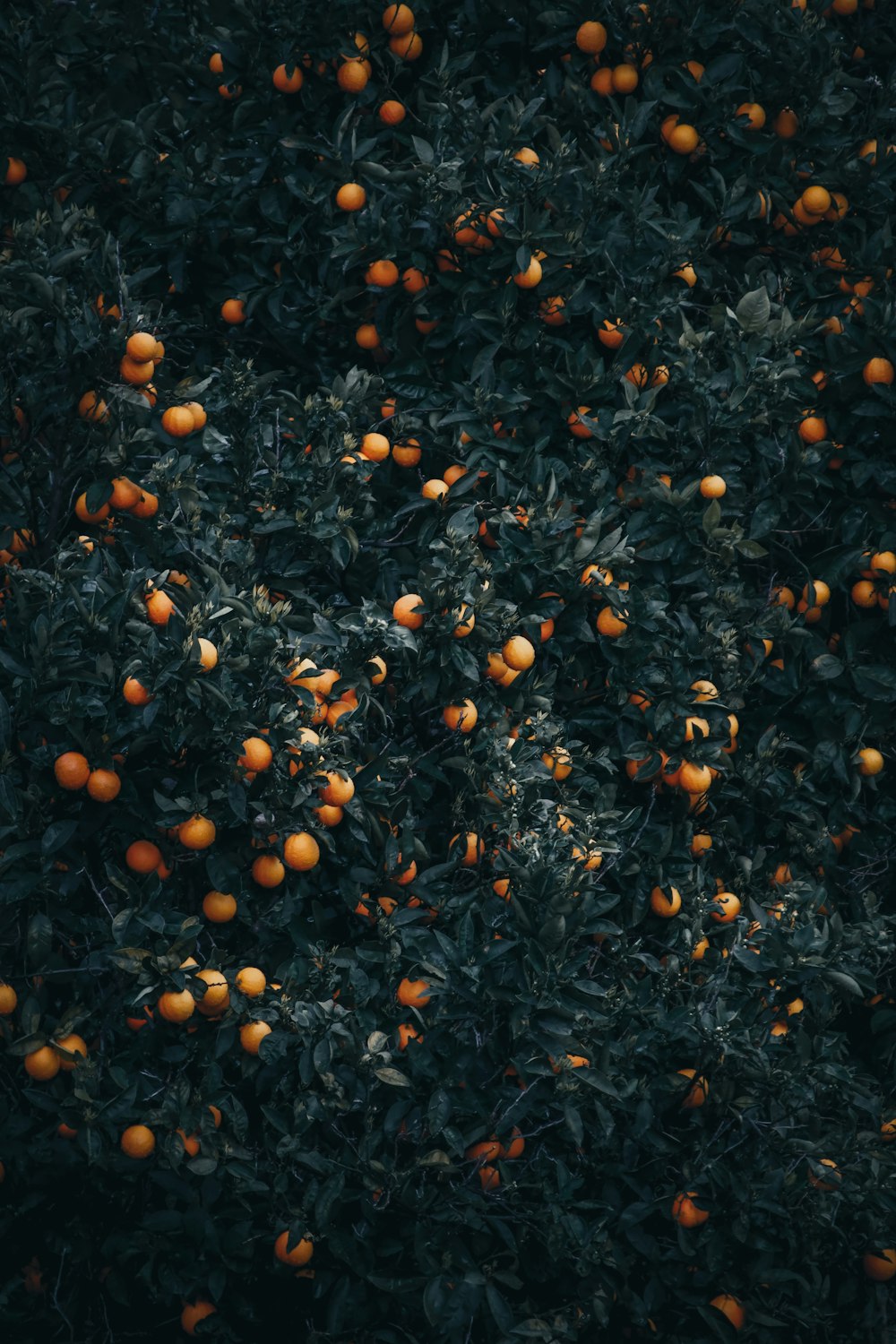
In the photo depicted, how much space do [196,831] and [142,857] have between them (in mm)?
209

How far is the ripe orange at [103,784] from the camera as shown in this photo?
2.59 m

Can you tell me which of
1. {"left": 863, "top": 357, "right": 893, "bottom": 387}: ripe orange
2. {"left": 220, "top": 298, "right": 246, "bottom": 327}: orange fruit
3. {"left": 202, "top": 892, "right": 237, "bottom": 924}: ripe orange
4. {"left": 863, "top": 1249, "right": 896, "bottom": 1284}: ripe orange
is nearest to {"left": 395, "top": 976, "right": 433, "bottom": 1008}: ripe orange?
{"left": 202, "top": 892, "right": 237, "bottom": 924}: ripe orange

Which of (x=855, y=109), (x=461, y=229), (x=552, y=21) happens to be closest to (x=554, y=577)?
(x=461, y=229)

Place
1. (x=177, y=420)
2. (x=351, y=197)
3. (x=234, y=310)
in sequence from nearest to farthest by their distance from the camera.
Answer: (x=177, y=420) → (x=351, y=197) → (x=234, y=310)

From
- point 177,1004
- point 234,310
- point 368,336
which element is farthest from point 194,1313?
point 234,310

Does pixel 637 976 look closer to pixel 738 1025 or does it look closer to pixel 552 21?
pixel 738 1025

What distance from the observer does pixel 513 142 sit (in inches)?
133

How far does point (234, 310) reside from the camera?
3729 millimetres

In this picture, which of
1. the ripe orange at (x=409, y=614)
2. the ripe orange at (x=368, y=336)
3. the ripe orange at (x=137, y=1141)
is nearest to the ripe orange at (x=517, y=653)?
the ripe orange at (x=409, y=614)

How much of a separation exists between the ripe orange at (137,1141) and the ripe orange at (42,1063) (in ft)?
0.68

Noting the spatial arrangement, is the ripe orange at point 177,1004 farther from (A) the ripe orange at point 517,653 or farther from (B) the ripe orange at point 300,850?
(A) the ripe orange at point 517,653

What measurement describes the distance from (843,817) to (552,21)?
8.05ft

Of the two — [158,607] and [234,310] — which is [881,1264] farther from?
[234,310]

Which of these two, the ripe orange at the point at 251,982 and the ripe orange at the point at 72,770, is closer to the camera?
the ripe orange at the point at 72,770
